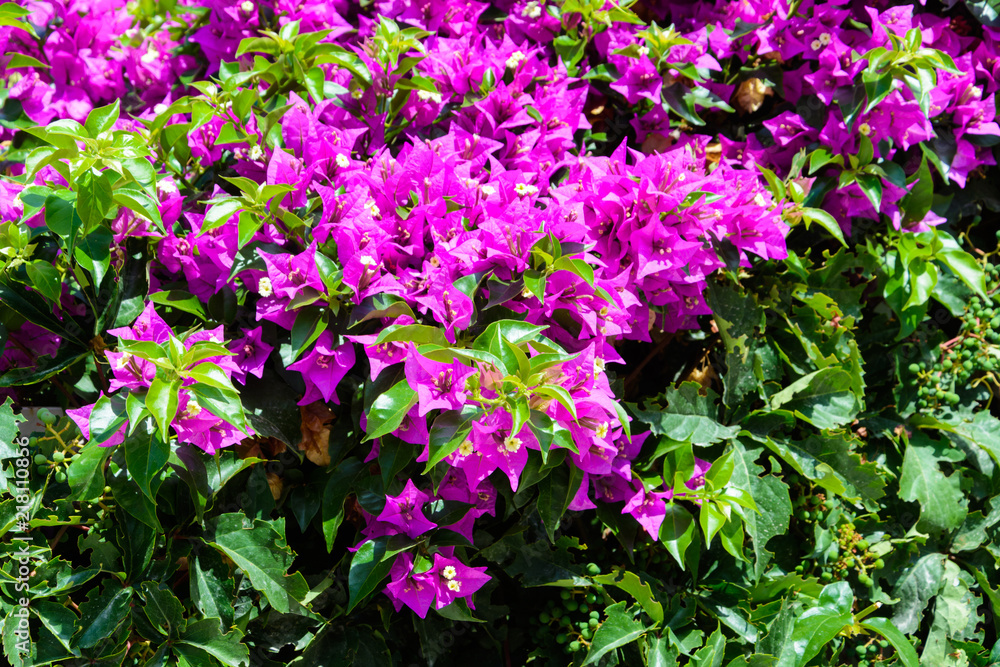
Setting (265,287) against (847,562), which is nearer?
(265,287)

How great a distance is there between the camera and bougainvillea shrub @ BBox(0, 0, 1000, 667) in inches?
50.0

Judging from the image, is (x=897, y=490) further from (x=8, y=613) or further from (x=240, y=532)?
(x=8, y=613)

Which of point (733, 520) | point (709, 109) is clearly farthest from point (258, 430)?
point (709, 109)

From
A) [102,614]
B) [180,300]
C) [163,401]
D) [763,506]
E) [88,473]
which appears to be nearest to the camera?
[163,401]

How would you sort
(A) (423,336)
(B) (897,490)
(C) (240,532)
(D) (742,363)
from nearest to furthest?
1. (A) (423,336)
2. (C) (240,532)
3. (D) (742,363)
4. (B) (897,490)

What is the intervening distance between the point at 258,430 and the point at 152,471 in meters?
0.22

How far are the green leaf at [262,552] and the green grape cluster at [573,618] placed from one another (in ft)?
1.65

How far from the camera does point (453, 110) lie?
5.42 ft

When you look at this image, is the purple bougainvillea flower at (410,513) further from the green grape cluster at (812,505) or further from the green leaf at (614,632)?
the green grape cluster at (812,505)

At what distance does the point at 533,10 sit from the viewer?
70.5 inches

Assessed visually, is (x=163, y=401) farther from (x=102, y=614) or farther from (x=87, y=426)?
(x=102, y=614)

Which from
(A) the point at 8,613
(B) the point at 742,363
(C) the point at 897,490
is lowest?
(C) the point at 897,490

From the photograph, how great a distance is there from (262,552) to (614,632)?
2.13 ft

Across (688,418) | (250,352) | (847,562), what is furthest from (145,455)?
(847,562)
